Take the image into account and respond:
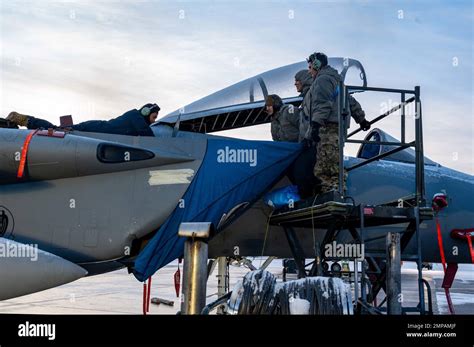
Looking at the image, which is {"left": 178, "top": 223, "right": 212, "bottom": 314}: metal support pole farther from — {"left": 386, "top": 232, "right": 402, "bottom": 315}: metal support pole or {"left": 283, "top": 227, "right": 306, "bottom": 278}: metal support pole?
{"left": 283, "top": 227, "right": 306, "bottom": 278}: metal support pole

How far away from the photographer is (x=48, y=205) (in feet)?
26.3

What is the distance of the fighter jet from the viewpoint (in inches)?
301

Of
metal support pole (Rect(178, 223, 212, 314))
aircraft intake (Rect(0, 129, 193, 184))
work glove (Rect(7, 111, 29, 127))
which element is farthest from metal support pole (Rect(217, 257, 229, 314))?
metal support pole (Rect(178, 223, 212, 314))

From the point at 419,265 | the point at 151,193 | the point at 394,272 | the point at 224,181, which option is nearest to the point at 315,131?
the point at 224,181

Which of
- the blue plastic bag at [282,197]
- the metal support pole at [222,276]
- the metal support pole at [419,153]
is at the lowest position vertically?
the metal support pole at [222,276]

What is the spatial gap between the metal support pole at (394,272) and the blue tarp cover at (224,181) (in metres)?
2.43

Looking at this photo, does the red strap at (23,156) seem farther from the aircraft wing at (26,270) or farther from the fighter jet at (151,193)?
the aircraft wing at (26,270)

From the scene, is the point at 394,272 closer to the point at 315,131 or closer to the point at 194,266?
the point at 194,266

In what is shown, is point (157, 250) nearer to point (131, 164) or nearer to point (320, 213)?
point (131, 164)

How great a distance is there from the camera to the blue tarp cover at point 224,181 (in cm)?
745

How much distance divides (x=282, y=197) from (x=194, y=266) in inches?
125

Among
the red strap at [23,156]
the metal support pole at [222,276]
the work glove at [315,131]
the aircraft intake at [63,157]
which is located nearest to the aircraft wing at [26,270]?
the red strap at [23,156]
